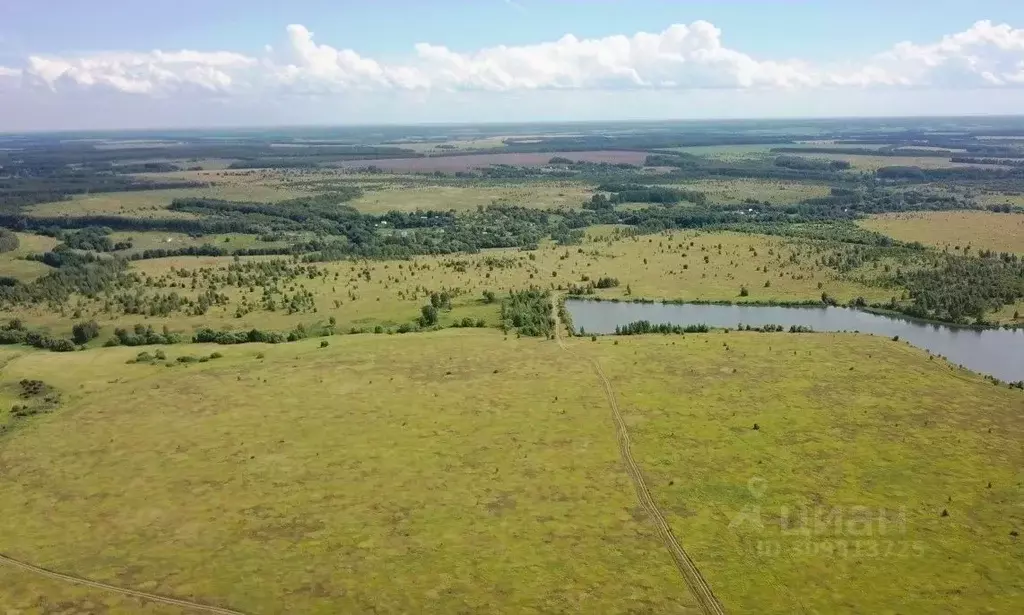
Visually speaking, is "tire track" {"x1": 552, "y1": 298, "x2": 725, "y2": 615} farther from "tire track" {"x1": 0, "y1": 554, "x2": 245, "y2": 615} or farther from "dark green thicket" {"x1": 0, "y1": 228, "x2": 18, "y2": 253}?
"dark green thicket" {"x1": 0, "y1": 228, "x2": 18, "y2": 253}

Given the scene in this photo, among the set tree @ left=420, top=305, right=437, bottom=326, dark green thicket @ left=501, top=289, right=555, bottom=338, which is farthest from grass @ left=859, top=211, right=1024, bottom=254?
tree @ left=420, top=305, right=437, bottom=326

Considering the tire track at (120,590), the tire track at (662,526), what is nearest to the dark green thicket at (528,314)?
the tire track at (662,526)

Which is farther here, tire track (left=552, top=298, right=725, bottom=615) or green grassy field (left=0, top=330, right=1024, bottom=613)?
green grassy field (left=0, top=330, right=1024, bottom=613)

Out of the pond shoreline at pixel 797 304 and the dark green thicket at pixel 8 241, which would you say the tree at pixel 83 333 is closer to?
the pond shoreline at pixel 797 304

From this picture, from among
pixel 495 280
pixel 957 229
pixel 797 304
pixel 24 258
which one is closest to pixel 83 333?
pixel 495 280

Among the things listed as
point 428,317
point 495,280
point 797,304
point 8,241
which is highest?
point 8,241

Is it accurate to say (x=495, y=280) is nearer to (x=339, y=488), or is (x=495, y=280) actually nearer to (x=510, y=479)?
(x=510, y=479)
